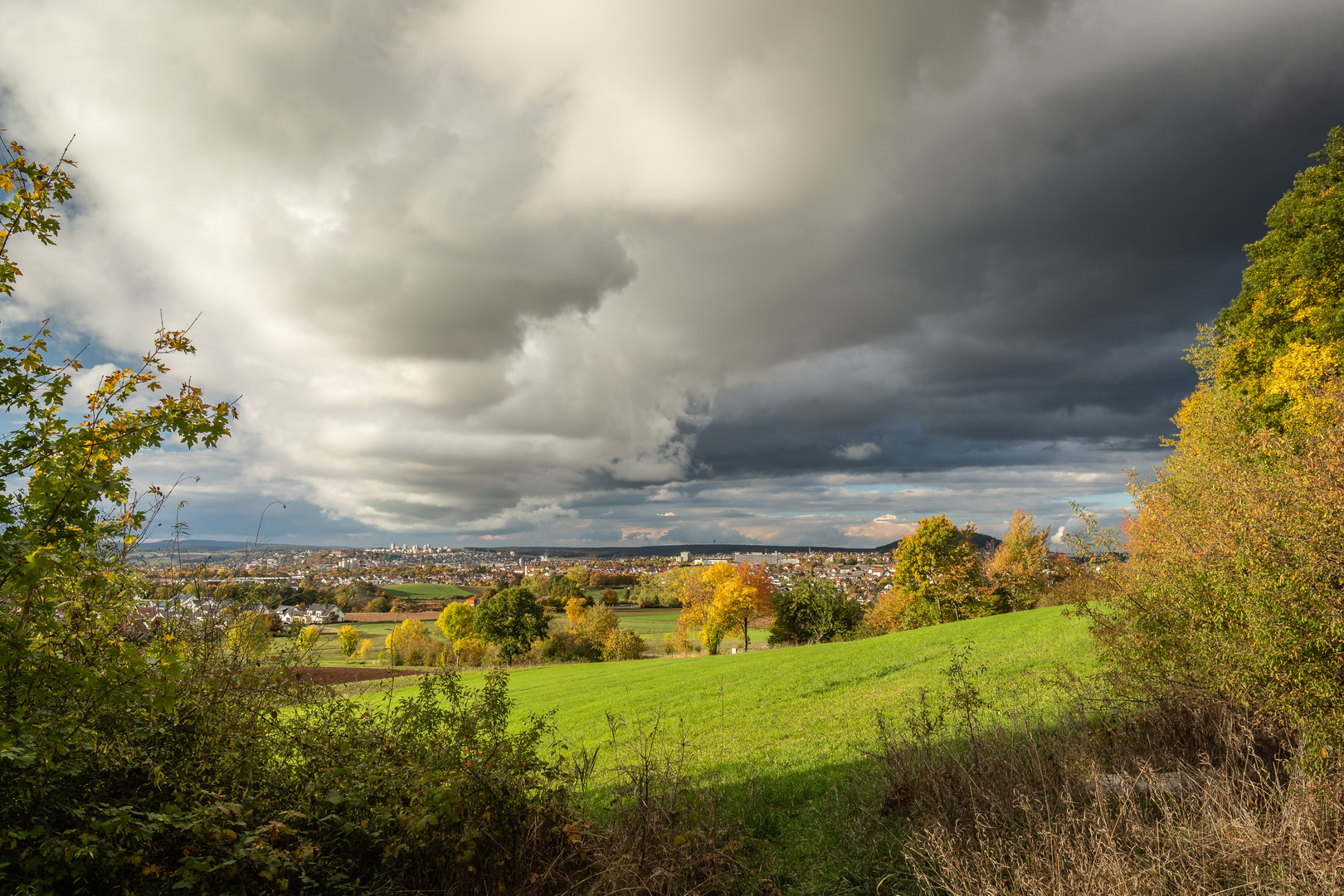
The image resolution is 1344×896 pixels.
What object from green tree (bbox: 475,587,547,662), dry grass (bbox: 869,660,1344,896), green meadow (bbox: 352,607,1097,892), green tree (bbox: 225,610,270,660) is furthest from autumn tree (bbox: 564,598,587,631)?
green tree (bbox: 225,610,270,660)

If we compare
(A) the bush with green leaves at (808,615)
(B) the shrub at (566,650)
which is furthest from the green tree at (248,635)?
(B) the shrub at (566,650)

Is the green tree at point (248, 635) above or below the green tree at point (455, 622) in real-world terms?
above

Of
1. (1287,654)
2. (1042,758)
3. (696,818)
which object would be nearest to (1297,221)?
(1287,654)

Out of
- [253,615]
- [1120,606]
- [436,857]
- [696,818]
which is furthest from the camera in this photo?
[1120,606]

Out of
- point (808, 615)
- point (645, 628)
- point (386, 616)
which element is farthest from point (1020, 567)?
point (386, 616)

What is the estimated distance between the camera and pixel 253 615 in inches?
246

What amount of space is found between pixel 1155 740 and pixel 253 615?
1197 centimetres

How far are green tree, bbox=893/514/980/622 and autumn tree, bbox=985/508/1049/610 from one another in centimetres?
229

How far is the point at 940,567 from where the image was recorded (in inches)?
1924

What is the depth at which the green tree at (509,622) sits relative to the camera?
60656 mm

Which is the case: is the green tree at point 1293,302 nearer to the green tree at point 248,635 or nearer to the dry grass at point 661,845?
the dry grass at point 661,845

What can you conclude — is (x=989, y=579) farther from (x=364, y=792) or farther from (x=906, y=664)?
(x=364, y=792)

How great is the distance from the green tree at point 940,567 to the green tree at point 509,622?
37357 mm

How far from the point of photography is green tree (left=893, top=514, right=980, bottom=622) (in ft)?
155
